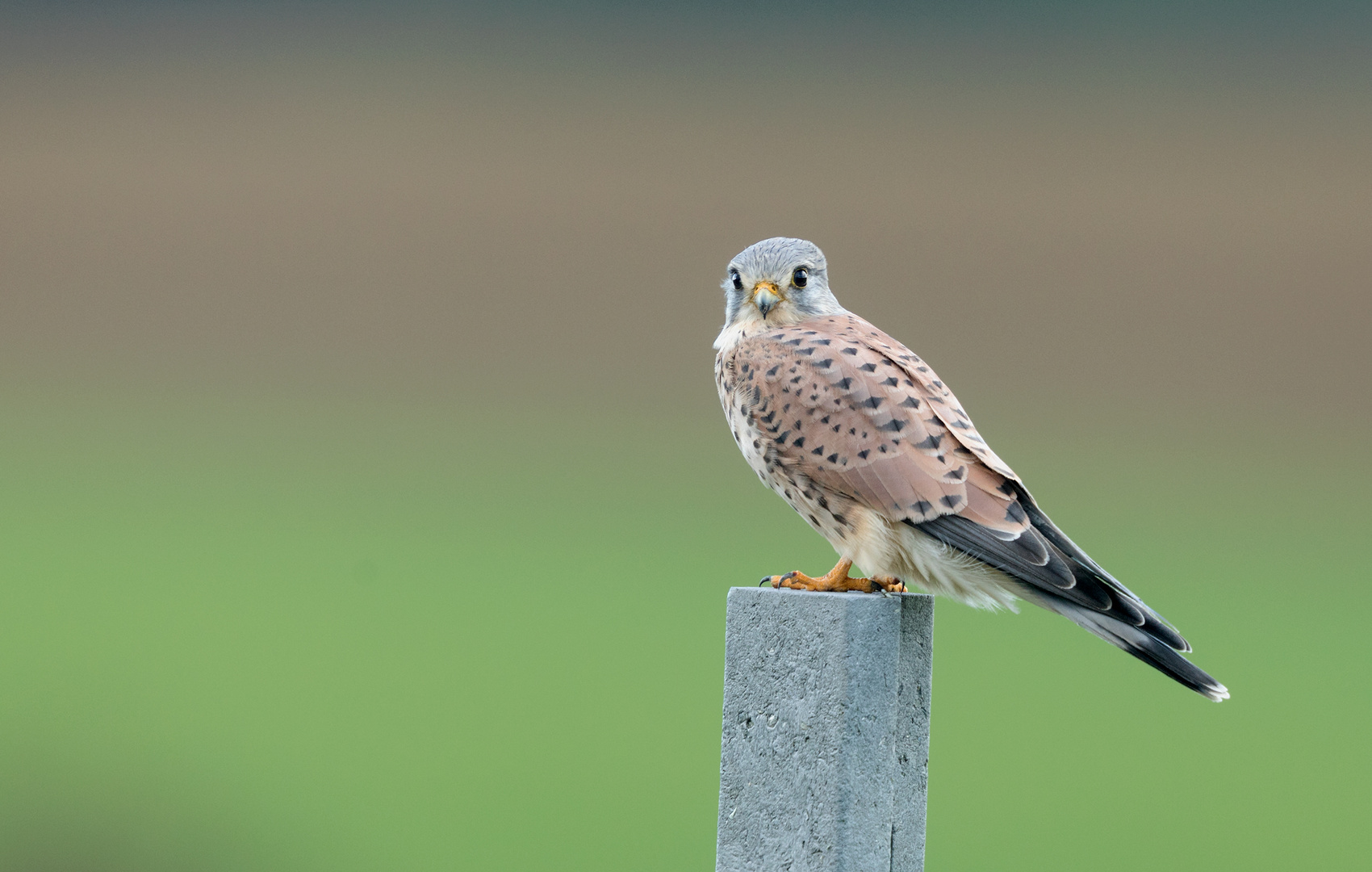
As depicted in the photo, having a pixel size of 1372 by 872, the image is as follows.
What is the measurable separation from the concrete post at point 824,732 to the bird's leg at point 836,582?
7.9 inches

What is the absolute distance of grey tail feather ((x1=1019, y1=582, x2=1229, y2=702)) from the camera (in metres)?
2.45

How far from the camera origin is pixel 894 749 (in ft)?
8.12

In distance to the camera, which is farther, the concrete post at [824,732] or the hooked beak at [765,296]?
the hooked beak at [765,296]

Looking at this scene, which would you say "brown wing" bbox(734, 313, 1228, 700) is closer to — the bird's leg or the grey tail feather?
the grey tail feather

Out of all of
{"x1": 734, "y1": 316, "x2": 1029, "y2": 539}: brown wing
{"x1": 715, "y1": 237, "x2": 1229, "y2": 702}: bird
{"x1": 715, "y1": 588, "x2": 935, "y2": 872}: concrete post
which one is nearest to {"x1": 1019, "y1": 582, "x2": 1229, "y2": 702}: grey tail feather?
{"x1": 715, "y1": 237, "x2": 1229, "y2": 702}: bird

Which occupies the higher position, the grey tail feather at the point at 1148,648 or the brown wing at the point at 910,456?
the brown wing at the point at 910,456

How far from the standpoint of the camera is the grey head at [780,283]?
10.6 ft

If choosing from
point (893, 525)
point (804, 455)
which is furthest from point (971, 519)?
point (804, 455)

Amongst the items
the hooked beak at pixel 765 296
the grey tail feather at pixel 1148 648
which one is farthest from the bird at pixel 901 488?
the hooked beak at pixel 765 296

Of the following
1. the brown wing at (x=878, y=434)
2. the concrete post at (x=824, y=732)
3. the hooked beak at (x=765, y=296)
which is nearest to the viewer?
the concrete post at (x=824, y=732)

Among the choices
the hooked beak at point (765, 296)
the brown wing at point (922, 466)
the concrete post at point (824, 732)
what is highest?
the hooked beak at point (765, 296)

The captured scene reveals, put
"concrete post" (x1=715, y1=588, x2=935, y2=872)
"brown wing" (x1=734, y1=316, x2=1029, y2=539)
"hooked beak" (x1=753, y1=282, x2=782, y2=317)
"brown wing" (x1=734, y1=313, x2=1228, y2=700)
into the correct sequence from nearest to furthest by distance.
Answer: "concrete post" (x1=715, y1=588, x2=935, y2=872), "brown wing" (x1=734, y1=313, x2=1228, y2=700), "brown wing" (x1=734, y1=316, x2=1029, y2=539), "hooked beak" (x1=753, y1=282, x2=782, y2=317)

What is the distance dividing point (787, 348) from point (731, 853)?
47.5 inches

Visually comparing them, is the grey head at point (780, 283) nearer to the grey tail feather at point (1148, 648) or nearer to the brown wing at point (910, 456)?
the brown wing at point (910, 456)
